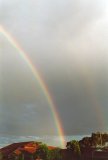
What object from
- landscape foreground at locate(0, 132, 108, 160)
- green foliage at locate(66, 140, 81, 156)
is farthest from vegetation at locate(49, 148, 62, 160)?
green foliage at locate(66, 140, 81, 156)

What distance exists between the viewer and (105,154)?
295ft

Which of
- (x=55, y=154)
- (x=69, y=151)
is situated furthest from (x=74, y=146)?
(x=55, y=154)

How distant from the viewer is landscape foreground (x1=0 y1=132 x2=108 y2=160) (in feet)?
308

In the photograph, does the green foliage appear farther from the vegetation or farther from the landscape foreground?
the vegetation

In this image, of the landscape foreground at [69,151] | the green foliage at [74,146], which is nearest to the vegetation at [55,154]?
the landscape foreground at [69,151]

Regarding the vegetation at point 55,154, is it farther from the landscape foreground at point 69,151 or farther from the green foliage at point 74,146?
the green foliage at point 74,146

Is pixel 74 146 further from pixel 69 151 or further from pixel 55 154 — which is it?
pixel 55 154

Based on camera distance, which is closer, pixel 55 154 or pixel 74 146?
pixel 74 146

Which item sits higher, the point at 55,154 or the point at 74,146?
the point at 74,146

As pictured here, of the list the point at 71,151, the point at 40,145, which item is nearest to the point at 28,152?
the point at 40,145

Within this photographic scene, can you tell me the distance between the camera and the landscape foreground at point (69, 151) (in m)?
93.8

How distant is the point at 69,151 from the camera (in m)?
96.4

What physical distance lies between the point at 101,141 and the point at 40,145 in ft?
43.9

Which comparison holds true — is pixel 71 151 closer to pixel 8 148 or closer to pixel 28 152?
pixel 28 152
